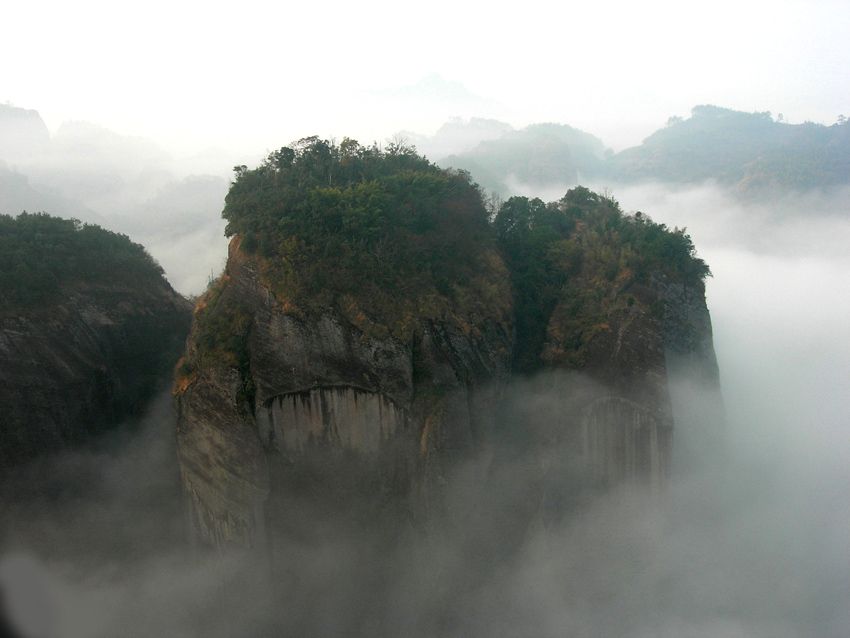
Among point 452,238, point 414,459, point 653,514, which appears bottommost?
point 653,514

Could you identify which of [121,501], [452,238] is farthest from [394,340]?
[121,501]

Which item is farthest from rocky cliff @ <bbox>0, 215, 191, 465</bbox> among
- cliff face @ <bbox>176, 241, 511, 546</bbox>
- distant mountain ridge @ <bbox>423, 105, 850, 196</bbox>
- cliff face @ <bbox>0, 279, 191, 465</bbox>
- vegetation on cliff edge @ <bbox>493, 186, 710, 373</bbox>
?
distant mountain ridge @ <bbox>423, 105, 850, 196</bbox>

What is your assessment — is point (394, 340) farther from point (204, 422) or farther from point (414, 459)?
point (204, 422)

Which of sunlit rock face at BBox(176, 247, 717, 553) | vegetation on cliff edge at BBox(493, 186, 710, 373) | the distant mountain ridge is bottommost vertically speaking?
sunlit rock face at BBox(176, 247, 717, 553)

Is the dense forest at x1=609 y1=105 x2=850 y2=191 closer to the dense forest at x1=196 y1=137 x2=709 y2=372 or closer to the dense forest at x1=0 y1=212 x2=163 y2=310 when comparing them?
the dense forest at x1=196 y1=137 x2=709 y2=372

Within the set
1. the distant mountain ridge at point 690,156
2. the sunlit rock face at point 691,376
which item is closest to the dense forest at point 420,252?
the sunlit rock face at point 691,376
